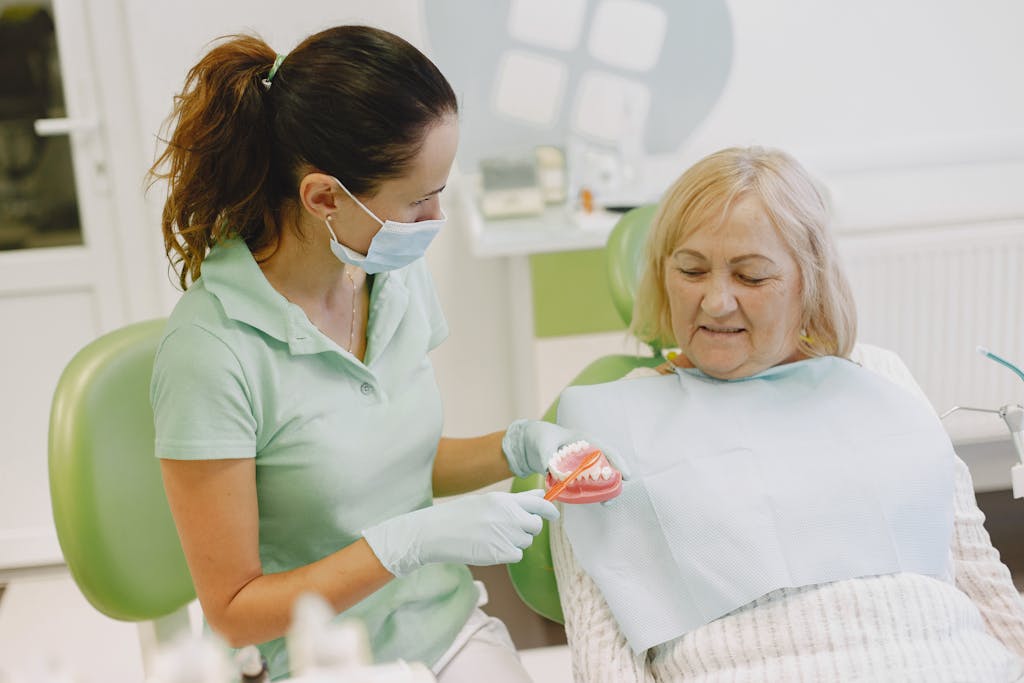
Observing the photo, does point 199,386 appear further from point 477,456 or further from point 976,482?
point 976,482

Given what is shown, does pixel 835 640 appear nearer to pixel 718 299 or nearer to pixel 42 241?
pixel 718 299

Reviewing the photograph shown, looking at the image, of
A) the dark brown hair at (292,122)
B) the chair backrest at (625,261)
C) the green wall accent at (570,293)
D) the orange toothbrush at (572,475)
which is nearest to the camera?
the dark brown hair at (292,122)

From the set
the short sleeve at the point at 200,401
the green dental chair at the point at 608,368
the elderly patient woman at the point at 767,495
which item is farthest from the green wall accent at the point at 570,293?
the short sleeve at the point at 200,401

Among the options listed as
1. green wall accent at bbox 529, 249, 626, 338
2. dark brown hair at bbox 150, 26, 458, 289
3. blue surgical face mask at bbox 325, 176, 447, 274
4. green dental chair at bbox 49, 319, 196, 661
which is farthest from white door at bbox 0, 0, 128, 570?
blue surgical face mask at bbox 325, 176, 447, 274

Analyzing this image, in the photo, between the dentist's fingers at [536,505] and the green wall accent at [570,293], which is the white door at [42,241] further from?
the dentist's fingers at [536,505]

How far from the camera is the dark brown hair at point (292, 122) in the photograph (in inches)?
47.5

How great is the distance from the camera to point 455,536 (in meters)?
1.26

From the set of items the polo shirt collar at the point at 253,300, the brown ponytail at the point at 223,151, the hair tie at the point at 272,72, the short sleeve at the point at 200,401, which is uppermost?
the hair tie at the point at 272,72

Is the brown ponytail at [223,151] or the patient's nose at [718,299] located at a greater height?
the brown ponytail at [223,151]

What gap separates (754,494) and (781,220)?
376 mm

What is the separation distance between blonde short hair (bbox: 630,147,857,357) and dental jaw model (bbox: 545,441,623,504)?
350mm

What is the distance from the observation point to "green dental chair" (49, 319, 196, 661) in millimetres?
1326

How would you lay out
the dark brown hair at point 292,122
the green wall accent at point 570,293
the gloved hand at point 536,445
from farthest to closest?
the green wall accent at point 570,293 < the gloved hand at point 536,445 < the dark brown hair at point 292,122

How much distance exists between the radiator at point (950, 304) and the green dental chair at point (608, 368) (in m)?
1.06
